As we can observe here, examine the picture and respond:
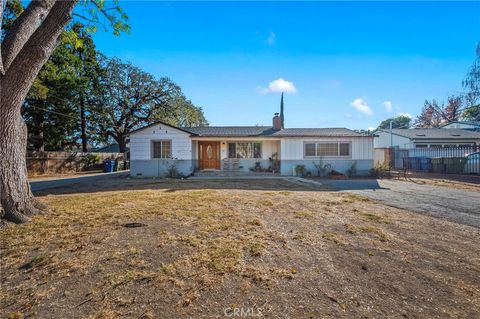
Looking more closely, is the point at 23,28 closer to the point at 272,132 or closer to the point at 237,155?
the point at 237,155

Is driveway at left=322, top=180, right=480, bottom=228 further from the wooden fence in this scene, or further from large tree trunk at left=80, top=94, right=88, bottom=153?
large tree trunk at left=80, top=94, right=88, bottom=153

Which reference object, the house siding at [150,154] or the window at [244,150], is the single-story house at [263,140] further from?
the window at [244,150]

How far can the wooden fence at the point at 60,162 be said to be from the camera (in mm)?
18969

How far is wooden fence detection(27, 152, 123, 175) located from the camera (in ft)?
62.2

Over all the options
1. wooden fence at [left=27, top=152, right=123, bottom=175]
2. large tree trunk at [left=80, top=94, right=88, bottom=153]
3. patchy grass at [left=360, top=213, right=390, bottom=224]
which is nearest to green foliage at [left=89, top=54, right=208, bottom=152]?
large tree trunk at [left=80, top=94, right=88, bottom=153]

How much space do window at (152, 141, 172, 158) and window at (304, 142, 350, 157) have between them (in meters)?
9.34

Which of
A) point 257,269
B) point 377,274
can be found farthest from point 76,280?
point 377,274

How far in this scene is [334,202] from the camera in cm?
756

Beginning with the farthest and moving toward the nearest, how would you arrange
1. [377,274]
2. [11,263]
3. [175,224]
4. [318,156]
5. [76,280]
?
[318,156]
[175,224]
[11,263]
[377,274]
[76,280]

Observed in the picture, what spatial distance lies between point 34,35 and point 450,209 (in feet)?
36.9

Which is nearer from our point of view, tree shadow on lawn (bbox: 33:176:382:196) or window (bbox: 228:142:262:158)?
tree shadow on lawn (bbox: 33:176:382:196)

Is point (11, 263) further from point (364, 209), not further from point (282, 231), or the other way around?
point (364, 209)

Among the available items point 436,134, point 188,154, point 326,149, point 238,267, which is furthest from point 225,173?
point 436,134

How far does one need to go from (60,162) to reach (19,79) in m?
20.1
